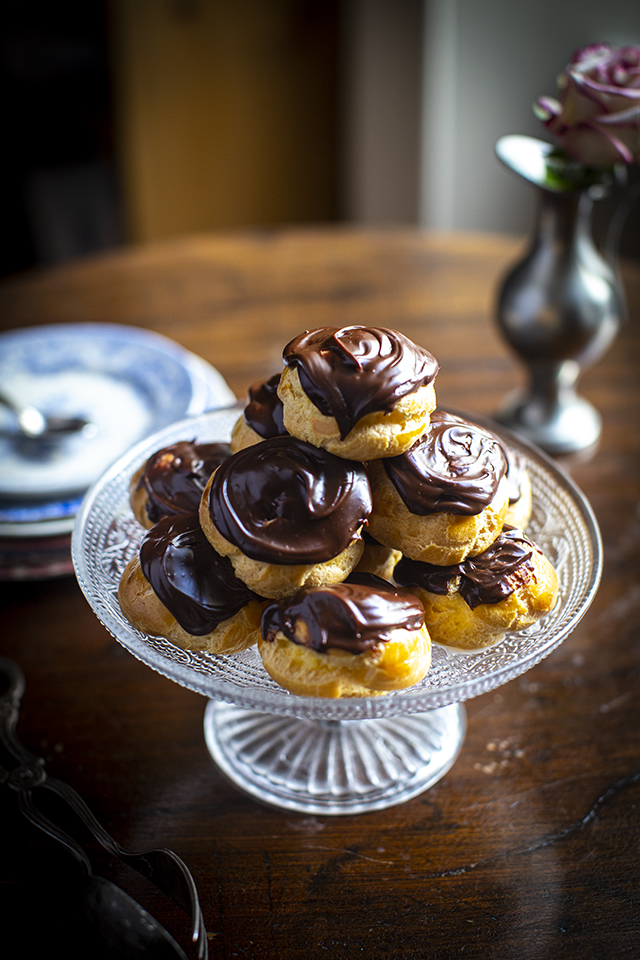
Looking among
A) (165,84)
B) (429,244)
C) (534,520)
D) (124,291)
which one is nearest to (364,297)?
(429,244)

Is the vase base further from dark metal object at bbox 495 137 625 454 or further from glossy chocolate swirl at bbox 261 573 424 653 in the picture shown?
glossy chocolate swirl at bbox 261 573 424 653

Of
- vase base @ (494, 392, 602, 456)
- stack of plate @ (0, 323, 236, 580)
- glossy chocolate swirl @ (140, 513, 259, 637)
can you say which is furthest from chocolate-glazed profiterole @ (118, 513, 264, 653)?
vase base @ (494, 392, 602, 456)

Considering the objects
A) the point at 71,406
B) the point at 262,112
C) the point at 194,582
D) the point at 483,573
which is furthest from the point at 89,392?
the point at 262,112

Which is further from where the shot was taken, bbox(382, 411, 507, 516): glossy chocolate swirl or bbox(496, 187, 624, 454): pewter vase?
bbox(496, 187, 624, 454): pewter vase

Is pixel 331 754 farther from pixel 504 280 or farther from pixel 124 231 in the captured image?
pixel 124 231

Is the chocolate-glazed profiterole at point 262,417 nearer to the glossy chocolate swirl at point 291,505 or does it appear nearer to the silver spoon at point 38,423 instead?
the glossy chocolate swirl at point 291,505
